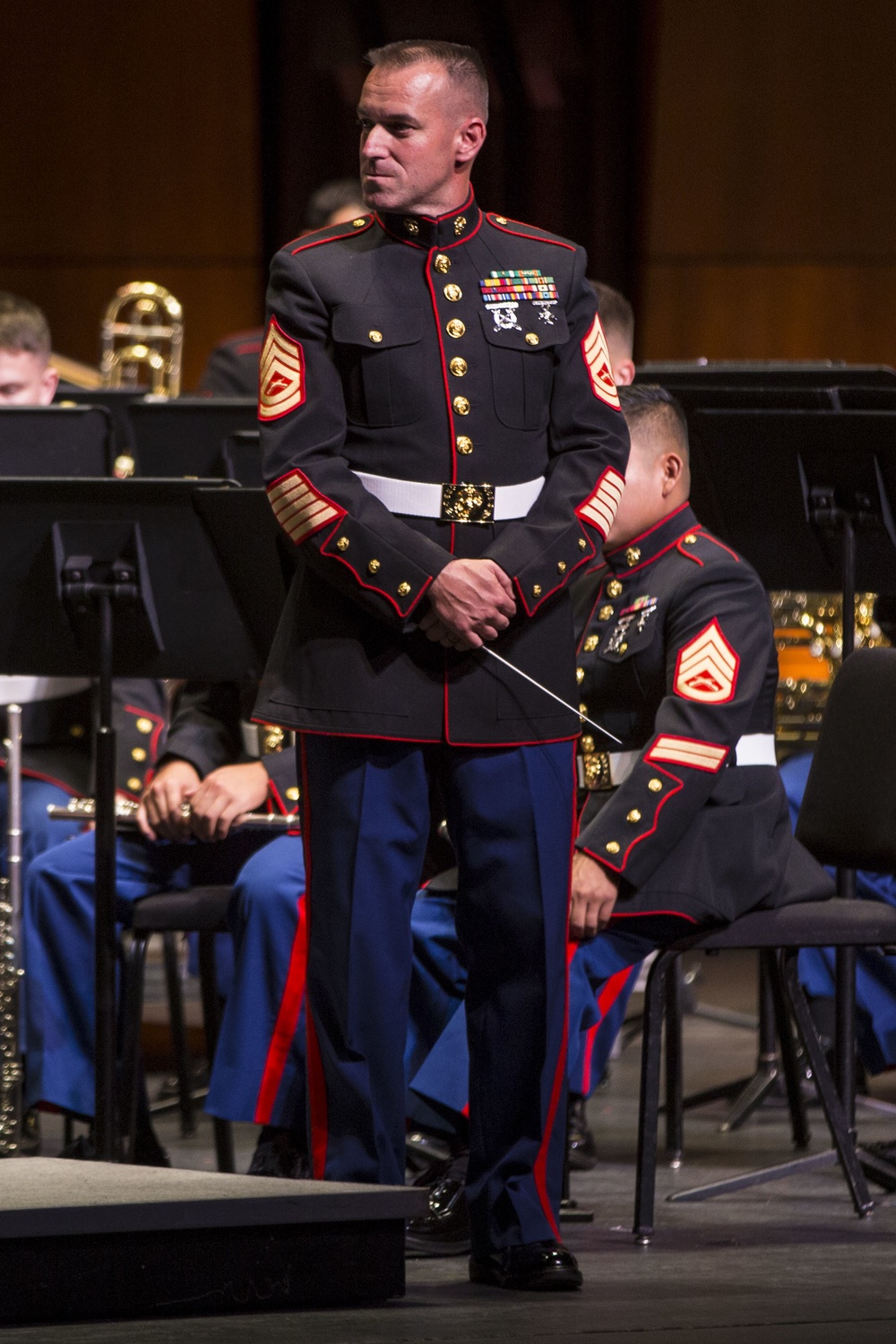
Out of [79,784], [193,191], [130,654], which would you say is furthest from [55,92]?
[130,654]

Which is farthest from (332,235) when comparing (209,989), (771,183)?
(771,183)

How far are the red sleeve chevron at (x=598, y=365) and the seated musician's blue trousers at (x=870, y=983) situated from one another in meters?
1.17

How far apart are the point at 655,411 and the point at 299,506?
80 cm

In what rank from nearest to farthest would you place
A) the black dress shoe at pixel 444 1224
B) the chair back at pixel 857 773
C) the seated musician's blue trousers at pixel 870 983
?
the black dress shoe at pixel 444 1224
the chair back at pixel 857 773
the seated musician's blue trousers at pixel 870 983

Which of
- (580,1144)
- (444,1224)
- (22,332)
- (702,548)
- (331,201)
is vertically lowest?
(580,1144)

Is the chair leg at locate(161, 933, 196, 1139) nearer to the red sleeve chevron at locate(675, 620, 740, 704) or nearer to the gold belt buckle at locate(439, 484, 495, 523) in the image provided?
the red sleeve chevron at locate(675, 620, 740, 704)

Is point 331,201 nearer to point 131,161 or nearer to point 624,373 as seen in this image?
point 624,373

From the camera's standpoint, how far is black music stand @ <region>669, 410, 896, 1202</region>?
2971 millimetres

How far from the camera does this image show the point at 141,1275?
2.19 m

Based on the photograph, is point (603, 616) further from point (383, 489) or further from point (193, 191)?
point (193, 191)

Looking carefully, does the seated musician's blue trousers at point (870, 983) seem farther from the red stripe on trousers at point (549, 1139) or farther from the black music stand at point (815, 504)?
the red stripe on trousers at point (549, 1139)

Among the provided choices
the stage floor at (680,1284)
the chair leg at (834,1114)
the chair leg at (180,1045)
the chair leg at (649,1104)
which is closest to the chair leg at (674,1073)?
the stage floor at (680,1284)

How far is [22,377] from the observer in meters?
3.96

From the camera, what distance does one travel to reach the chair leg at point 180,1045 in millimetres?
3586
